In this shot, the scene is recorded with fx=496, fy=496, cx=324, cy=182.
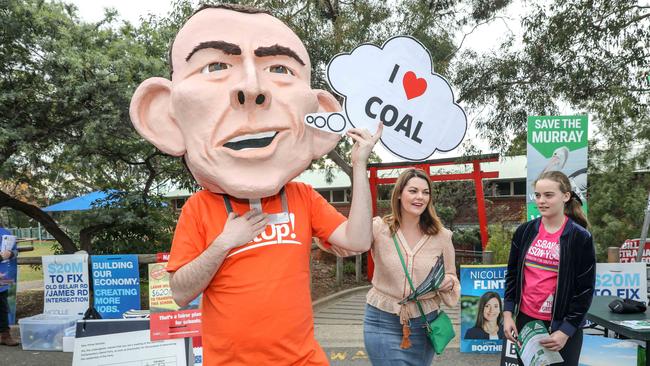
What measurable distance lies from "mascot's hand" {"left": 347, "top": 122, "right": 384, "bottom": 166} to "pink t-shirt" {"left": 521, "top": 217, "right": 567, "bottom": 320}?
1.30 metres

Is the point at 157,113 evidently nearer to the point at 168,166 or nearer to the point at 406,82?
the point at 406,82

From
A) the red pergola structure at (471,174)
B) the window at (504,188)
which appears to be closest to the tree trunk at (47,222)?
the red pergola structure at (471,174)

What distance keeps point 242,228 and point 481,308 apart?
378cm

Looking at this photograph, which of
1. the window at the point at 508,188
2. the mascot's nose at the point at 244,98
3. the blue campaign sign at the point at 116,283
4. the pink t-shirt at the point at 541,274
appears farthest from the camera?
the window at the point at 508,188

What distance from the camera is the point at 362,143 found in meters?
2.08

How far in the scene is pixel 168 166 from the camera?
859 cm

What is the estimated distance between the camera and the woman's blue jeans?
8.48 ft

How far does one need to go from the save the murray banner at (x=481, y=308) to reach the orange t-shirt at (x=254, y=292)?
332 cm

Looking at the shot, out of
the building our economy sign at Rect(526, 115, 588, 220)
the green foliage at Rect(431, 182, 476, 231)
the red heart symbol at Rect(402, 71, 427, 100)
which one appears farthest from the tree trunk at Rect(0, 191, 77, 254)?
the green foliage at Rect(431, 182, 476, 231)

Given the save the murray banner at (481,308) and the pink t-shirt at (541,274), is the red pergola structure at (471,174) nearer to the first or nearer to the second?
the save the murray banner at (481,308)

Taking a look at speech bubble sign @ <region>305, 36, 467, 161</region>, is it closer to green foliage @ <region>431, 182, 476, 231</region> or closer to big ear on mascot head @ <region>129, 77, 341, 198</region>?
big ear on mascot head @ <region>129, 77, 341, 198</region>

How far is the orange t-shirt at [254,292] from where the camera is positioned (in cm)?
194

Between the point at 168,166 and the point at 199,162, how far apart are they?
22.6 feet

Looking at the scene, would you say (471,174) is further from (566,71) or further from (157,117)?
(157,117)
